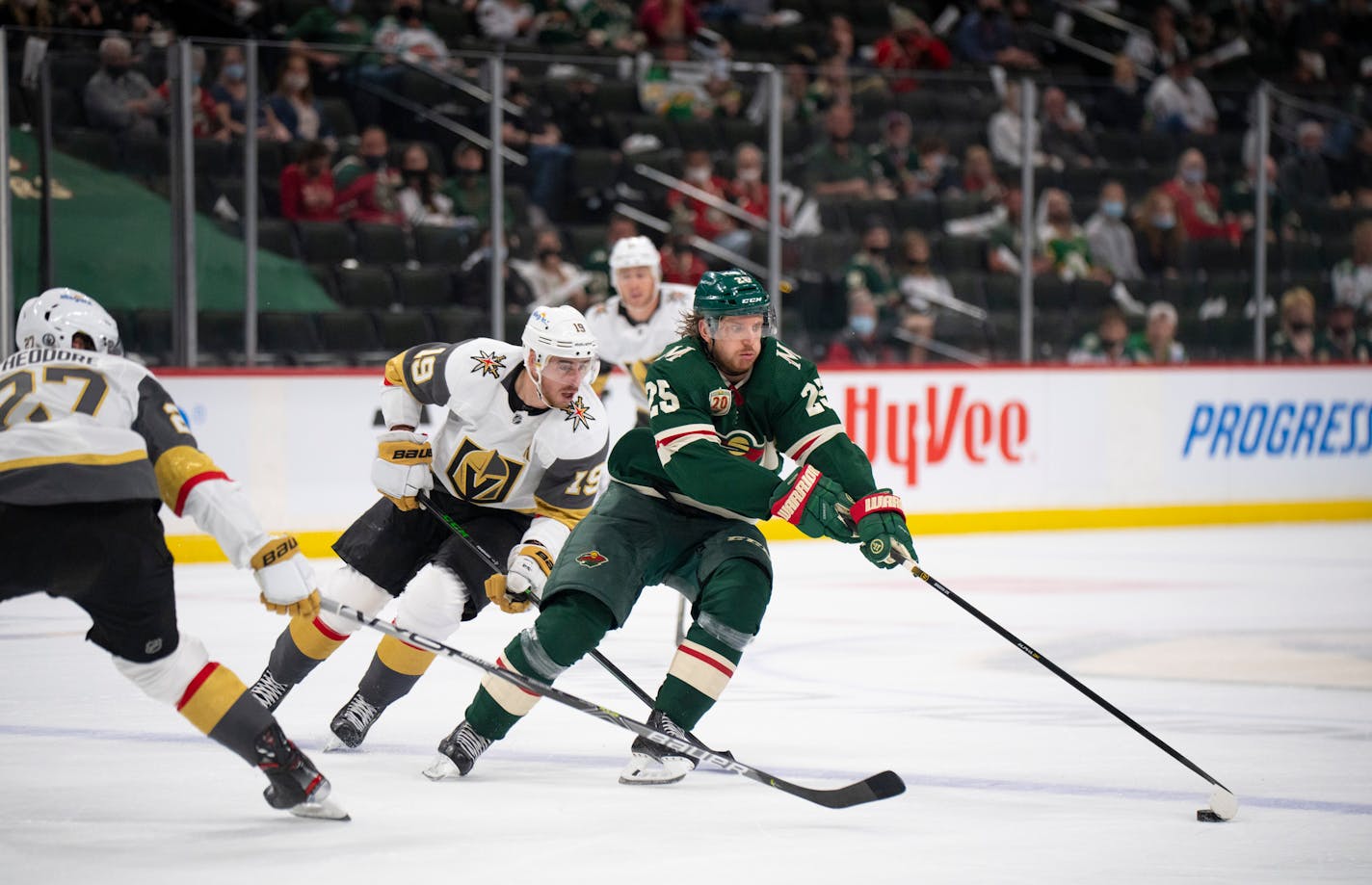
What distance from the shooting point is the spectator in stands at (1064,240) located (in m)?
10.4

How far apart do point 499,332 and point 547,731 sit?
4122mm

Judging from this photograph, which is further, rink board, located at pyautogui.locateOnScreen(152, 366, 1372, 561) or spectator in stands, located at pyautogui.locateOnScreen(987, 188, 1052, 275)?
spectator in stands, located at pyautogui.locateOnScreen(987, 188, 1052, 275)

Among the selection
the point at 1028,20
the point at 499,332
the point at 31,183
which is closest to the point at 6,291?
the point at 31,183

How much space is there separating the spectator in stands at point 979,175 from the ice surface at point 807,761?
317 centimetres

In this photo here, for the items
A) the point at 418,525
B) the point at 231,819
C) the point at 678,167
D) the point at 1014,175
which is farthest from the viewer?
the point at 1014,175

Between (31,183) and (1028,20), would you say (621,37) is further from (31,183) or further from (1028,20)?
(31,183)

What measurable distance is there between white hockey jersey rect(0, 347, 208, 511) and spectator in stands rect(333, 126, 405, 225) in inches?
200

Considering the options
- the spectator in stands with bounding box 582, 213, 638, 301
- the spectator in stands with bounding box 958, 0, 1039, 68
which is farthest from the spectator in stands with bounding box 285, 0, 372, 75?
the spectator in stands with bounding box 958, 0, 1039, 68

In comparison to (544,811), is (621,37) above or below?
above

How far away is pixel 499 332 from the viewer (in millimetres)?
8914

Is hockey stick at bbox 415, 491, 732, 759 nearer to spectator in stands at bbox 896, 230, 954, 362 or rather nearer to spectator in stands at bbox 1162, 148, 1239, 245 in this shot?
spectator in stands at bbox 896, 230, 954, 362

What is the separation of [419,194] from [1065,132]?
3.49 meters

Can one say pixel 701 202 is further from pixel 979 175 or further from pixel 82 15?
pixel 82 15

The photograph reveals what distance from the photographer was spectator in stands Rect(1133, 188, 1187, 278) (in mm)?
10711
